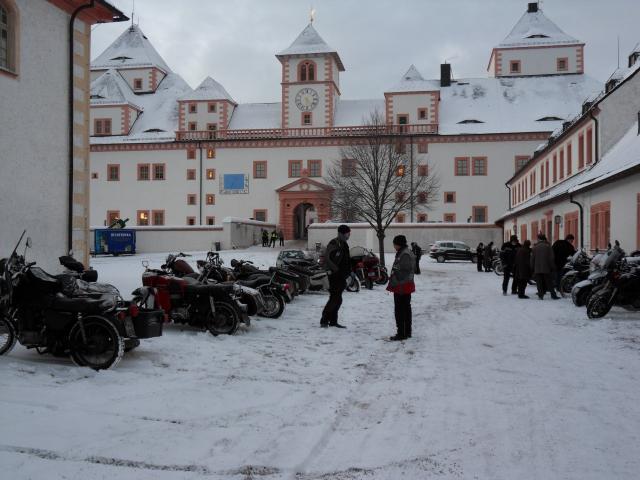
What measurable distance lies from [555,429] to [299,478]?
7.63 feet

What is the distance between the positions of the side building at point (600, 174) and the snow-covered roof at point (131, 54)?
4978cm

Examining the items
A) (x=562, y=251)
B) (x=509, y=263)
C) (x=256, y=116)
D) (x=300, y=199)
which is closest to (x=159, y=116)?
(x=256, y=116)

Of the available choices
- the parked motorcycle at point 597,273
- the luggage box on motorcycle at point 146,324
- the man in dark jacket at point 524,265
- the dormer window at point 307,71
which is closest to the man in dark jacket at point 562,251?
the man in dark jacket at point 524,265

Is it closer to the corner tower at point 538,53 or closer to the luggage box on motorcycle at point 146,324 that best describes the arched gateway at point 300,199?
the corner tower at point 538,53

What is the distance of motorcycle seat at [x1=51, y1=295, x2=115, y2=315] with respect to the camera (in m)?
7.51

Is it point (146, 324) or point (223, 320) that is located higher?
point (146, 324)

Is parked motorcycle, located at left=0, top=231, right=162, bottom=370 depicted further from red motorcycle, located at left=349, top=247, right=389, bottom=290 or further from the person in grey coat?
red motorcycle, located at left=349, top=247, right=389, bottom=290

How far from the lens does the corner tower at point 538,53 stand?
65562mm

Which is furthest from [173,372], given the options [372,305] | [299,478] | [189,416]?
[372,305]

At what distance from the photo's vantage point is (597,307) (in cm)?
1244

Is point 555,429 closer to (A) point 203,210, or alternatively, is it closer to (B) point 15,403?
(B) point 15,403

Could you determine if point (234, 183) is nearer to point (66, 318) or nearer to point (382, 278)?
point (382, 278)

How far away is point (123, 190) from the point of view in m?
63.3

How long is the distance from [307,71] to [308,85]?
139 cm
